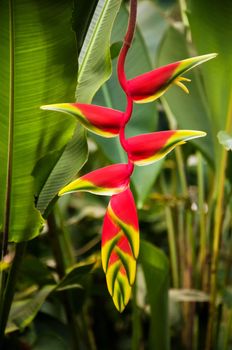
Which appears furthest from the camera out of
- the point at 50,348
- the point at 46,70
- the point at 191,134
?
the point at 50,348

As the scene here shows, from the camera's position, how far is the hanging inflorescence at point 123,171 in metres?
0.35

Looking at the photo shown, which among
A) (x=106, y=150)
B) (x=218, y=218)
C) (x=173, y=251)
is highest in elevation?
(x=106, y=150)

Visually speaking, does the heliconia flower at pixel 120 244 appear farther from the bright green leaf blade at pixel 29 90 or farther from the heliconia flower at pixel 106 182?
the bright green leaf blade at pixel 29 90

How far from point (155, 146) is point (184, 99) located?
44 cm

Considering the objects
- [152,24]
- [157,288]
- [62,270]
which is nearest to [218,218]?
[157,288]

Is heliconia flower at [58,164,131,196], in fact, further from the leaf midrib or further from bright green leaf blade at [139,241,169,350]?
bright green leaf blade at [139,241,169,350]

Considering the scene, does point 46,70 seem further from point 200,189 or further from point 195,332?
point 195,332

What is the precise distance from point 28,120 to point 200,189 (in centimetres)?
45

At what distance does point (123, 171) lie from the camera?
36cm

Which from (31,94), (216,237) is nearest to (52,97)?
(31,94)

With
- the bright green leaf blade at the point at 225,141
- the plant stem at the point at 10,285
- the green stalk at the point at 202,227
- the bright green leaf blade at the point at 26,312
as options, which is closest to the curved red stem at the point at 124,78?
the bright green leaf blade at the point at 225,141

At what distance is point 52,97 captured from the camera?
1.62 ft

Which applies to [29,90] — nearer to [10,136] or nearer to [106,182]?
[10,136]

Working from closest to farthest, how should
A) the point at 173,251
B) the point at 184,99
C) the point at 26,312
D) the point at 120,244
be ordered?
1. the point at 120,244
2. the point at 26,312
3. the point at 184,99
4. the point at 173,251
